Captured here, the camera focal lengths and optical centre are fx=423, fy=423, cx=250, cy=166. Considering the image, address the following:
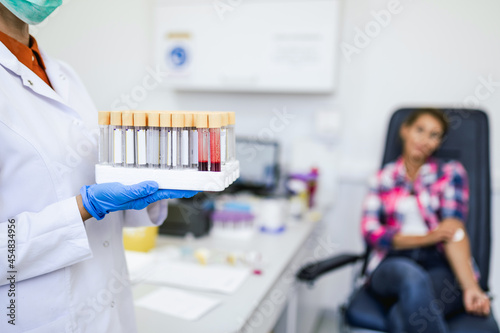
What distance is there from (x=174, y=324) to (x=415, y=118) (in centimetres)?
143

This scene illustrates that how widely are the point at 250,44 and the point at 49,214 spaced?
1.76 metres

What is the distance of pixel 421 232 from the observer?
6.40ft

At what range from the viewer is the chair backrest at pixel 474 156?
6.07 ft

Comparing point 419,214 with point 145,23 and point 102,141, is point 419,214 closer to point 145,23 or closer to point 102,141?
point 102,141

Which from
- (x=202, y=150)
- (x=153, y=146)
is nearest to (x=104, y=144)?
(x=153, y=146)

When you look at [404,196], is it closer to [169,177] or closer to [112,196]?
[169,177]

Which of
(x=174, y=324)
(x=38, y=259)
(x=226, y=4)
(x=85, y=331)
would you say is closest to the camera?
(x=38, y=259)

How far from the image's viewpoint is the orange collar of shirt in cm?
89

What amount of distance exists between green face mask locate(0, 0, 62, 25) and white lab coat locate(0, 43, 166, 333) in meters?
0.08

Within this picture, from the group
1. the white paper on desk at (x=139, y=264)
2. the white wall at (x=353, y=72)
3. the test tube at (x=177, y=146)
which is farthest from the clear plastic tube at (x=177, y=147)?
the white wall at (x=353, y=72)

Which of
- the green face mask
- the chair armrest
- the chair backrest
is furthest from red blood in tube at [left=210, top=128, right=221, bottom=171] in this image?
the chair backrest

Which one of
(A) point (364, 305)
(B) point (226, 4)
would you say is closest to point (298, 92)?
(B) point (226, 4)

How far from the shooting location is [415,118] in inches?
77.2

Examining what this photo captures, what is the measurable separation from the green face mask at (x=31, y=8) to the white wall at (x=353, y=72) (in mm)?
1600
